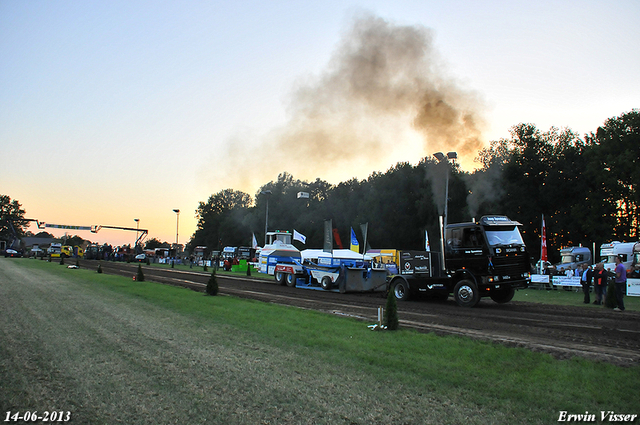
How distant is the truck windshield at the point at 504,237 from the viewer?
16031 millimetres

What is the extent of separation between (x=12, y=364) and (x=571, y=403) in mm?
8188

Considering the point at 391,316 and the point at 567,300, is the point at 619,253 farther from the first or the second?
the point at 391,316

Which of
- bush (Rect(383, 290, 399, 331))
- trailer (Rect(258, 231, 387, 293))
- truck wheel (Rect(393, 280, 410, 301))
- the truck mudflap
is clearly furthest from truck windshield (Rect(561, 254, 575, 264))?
bush (Rect(383, 290, 399, 331))

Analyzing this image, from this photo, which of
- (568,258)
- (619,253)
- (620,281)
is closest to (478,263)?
(620,281)

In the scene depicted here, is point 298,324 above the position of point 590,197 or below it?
below

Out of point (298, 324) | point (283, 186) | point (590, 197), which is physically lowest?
point (298, 324)

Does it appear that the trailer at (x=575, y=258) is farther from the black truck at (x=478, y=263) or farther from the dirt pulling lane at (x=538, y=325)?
the black truck at (x=478, y=263)

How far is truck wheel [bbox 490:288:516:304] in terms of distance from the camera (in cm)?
1733

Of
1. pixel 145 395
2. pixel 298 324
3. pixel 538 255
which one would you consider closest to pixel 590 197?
pixel 538 255

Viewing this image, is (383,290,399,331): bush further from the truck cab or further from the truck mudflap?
the truck mudflap

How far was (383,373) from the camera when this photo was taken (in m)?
6.52

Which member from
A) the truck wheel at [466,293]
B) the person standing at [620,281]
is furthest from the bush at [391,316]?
the person standing at [620,281]

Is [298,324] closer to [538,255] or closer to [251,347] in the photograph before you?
[251,347]

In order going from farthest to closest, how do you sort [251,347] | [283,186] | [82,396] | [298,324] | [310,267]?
[283,186], [310,267], [298,324], [251,347], [82,396]
